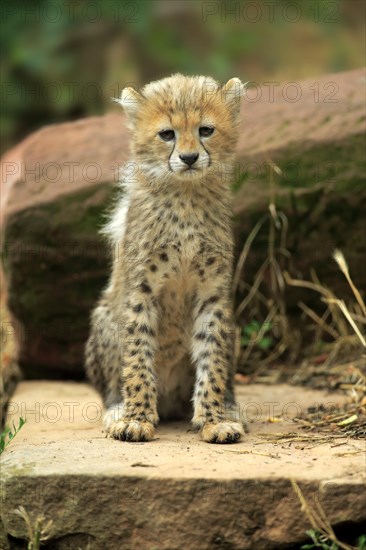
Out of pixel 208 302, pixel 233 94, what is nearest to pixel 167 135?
pixel 233 94

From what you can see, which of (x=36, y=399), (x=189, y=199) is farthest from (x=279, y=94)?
(x=36, y=399)

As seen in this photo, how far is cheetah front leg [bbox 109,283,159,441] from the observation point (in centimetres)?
542

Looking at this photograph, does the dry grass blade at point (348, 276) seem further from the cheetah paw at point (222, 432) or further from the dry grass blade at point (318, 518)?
the dry grass blade at point (318, 518)

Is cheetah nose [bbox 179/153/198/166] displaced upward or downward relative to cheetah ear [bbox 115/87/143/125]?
downward

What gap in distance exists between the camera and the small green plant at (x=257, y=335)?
24.1 feet

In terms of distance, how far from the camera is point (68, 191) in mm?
7121

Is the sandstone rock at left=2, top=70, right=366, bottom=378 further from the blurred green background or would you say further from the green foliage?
the blurred green background

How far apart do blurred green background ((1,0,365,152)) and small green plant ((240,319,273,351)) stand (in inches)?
239

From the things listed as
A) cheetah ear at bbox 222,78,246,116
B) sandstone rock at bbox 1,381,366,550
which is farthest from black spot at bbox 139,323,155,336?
cheetah ear at bbox 222,78,246,116

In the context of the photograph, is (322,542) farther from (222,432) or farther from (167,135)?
(167,135)

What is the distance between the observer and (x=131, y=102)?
587 centimetres

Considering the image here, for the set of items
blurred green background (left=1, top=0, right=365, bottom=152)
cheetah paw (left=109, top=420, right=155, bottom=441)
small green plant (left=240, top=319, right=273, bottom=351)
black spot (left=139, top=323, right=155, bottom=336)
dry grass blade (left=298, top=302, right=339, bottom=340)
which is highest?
blurred green background (left=1, top=0, right=365, bottom=152)

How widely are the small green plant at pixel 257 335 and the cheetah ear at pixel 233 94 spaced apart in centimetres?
195

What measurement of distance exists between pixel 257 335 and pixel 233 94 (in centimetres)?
214
